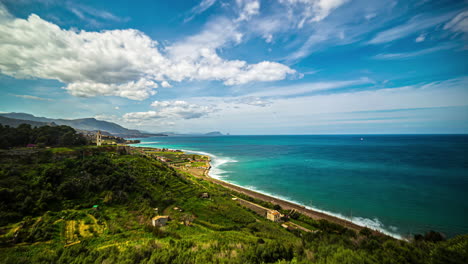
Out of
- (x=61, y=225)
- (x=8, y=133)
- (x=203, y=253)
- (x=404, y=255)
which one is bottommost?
(x=61, y=225)

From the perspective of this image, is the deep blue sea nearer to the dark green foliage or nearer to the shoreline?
the shoreline

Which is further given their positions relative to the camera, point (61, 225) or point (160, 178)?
point (160, 178)

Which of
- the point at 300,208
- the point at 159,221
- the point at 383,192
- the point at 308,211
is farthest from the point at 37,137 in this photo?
the point at 383,192

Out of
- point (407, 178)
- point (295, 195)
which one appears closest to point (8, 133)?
point (295, 195)

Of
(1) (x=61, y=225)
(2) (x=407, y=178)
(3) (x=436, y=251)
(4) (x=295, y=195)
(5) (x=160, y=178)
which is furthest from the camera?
(2) (x=407, y=178)

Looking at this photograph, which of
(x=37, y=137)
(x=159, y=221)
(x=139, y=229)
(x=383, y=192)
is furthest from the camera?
(x=383, y=192)

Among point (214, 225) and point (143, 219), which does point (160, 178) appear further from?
point (214, 225)

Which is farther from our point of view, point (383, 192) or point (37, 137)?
point (383, 192)

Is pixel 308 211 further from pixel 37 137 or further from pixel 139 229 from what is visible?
pixel 37 137
